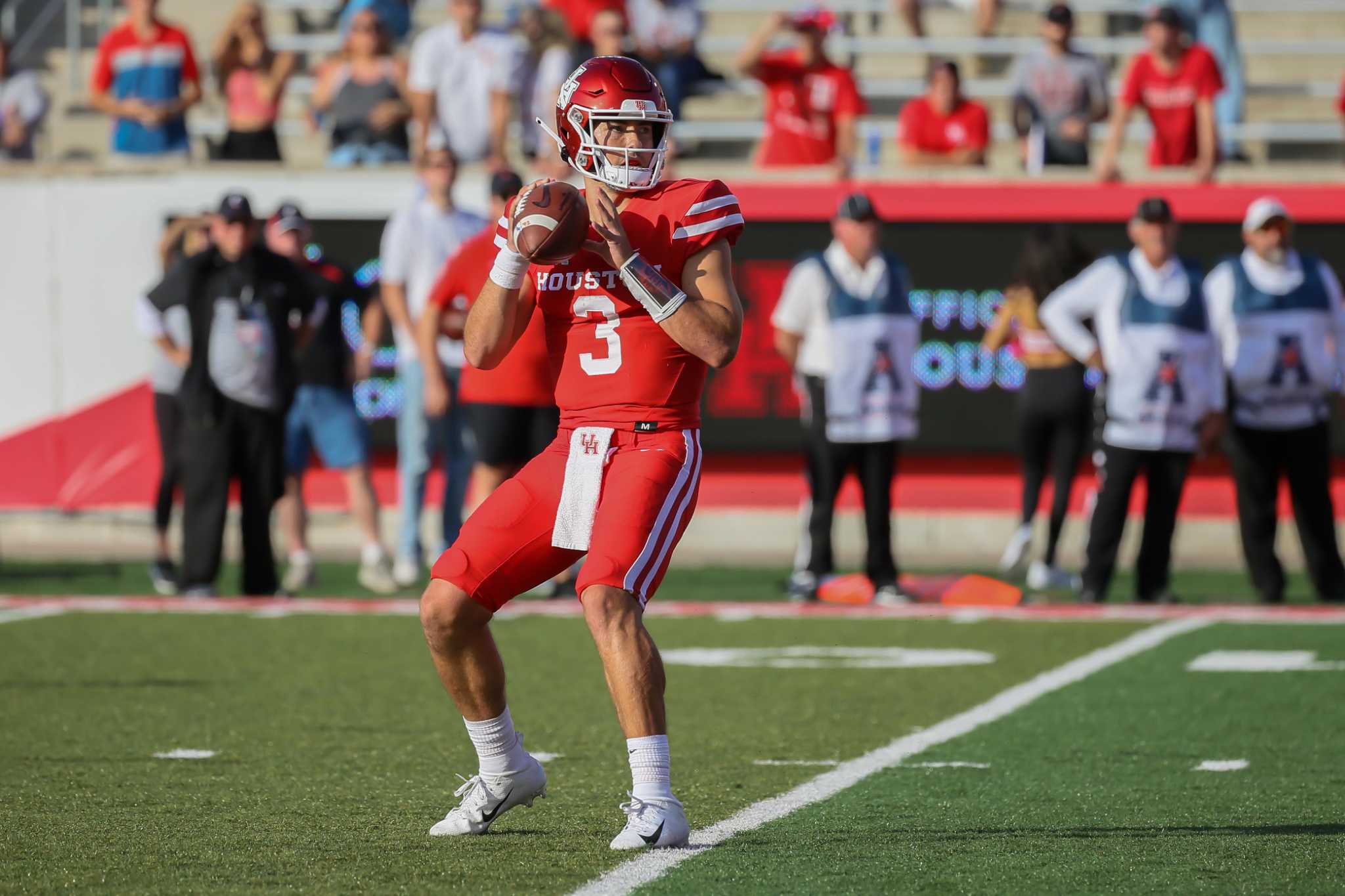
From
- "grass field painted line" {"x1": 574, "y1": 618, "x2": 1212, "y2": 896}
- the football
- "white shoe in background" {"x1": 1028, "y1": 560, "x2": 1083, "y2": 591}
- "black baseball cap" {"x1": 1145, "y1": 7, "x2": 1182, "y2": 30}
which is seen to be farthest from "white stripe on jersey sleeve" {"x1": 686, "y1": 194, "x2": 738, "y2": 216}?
"black baseball cap" {"x1": 1145, "y1": 7, "x2": 1182, "y2": 30}

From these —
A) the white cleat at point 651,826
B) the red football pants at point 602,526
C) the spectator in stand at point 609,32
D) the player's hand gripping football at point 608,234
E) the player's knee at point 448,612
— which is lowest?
the white cleat at point 651,826

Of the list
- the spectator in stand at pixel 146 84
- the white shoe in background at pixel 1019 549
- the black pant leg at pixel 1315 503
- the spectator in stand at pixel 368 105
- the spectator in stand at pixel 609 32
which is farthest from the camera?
the spectator in stand at pixel 146 84

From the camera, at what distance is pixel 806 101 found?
14.8m

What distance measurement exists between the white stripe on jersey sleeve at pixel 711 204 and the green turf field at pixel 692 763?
150 cm

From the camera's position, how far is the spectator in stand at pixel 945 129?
14805 mm

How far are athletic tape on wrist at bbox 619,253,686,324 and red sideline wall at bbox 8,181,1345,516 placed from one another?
8.98 m

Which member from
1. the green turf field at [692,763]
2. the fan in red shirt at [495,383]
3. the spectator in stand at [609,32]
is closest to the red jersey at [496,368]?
the fan in red shirt at [495,383]

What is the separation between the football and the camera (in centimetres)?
505

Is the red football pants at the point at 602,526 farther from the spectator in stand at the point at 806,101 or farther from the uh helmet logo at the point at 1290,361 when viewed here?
the spectator in stand at the point at 806,101

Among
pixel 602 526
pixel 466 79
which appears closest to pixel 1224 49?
pixel 466 79

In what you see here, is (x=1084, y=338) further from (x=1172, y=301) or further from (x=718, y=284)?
(x=718, y=284)

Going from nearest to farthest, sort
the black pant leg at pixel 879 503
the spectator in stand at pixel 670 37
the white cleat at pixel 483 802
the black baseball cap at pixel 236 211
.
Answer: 1. the white cleat at pixel 483 802
2. the black baseball cap at pixel 236 211
3. the black pant leg at pixel 879 503
4. the spectator in stand at pixel 670 37

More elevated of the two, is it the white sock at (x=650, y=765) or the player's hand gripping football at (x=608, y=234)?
the player's hand gripping football at (x=608, y=234)

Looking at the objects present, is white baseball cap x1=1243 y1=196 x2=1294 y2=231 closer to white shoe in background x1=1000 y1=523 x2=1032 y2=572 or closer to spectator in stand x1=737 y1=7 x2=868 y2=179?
white shoe in background x1=1000 y1=523 x2=1032 y2=572
